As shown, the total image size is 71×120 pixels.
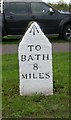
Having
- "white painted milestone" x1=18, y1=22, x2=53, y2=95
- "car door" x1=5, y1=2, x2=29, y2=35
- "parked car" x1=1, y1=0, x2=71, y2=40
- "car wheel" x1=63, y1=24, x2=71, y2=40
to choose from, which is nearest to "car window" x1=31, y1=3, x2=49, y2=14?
"parked car" x1=1, y1=0, x2=71, y2=40

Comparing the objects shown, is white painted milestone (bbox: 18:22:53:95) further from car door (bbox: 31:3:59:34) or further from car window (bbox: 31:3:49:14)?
car window (bbox: 31:3:49:14)

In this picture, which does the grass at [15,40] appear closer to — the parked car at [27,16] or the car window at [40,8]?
the parked car at [27,16]

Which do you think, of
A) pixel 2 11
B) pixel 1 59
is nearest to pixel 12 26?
pixel 2 11

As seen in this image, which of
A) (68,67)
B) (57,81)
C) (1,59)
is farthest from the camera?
(1,59)

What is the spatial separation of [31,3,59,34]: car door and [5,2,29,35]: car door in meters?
0.34

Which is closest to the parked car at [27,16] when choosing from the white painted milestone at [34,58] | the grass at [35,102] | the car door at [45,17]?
the car door at [45,17]

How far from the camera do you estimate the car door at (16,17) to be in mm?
16000

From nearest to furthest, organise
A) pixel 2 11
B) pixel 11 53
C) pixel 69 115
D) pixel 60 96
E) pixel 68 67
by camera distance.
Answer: pixel 69 115
pixel 60 96
pixel 68 67
pixel 11 53
pixel 2 11

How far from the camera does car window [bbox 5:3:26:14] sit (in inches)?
635

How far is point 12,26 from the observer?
52.6 ft

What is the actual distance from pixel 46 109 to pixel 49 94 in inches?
29.7

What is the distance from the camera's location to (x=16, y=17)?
52.9ft

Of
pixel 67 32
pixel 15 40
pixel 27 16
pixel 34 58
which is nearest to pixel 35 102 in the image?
pixel 34 58

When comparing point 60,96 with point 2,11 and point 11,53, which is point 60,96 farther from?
point 2,11
